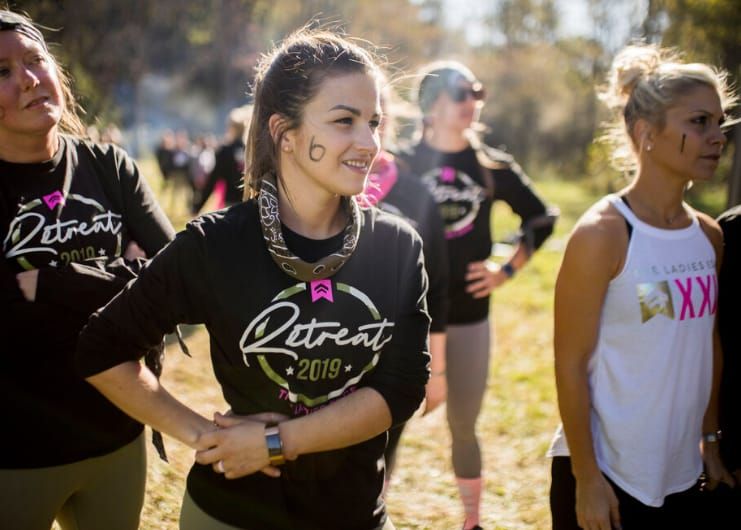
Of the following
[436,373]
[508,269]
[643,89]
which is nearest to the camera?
[643,89]

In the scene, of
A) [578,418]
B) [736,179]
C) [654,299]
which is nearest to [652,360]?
[654,299]

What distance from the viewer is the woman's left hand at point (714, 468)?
2432mm

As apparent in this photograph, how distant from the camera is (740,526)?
2373 mm

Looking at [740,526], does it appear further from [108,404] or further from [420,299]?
[108,404]

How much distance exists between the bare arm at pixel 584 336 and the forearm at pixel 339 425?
73cm

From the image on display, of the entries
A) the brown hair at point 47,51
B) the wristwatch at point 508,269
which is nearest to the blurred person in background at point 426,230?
the wristwatch at point 508,269

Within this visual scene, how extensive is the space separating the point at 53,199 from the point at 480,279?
2459 mm

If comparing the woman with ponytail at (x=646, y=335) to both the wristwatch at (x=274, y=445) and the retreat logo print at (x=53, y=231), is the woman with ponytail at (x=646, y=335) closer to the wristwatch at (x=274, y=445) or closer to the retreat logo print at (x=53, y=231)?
the wristwatch at (x=274, y=445)

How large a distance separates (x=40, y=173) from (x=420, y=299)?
4.38 ft

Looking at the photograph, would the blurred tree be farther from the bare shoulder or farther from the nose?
the nose

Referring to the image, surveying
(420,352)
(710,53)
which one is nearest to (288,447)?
(420,352)

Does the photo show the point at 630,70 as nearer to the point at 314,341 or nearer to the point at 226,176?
the point at 314,341

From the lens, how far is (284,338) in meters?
1.78

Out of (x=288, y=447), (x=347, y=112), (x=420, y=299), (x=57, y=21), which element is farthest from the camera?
(x=57, y=21)
